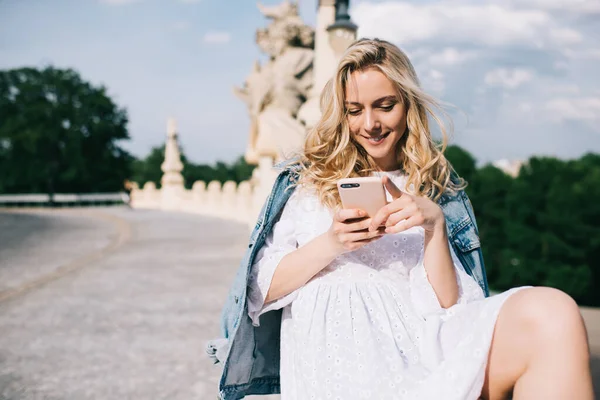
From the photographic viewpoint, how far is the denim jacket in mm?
2070

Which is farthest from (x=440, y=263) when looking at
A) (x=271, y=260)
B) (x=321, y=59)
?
(x=321, y=59)

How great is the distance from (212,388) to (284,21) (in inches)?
336

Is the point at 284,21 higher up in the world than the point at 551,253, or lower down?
higher up

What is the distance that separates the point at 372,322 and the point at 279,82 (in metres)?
7.26

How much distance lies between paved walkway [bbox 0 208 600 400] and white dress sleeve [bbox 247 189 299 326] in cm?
115

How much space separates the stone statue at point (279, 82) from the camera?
6656 millimetres

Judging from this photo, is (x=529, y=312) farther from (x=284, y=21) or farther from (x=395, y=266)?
(x=284, y=21)

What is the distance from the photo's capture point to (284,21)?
10.6 metres

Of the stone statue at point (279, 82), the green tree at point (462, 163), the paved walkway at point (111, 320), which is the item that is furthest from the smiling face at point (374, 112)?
the green tree at point (462, 163)

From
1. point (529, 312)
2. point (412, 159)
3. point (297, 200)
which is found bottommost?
point (529, 312)

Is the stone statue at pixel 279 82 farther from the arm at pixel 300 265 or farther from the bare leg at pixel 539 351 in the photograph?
the bare leg at pixel 539 351

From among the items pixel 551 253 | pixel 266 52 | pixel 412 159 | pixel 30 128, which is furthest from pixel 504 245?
pixel 30 128

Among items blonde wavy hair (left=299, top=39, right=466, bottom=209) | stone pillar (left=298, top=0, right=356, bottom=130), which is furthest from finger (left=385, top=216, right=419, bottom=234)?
stone pillar (left=298, top=0, right=356, bottom=130)

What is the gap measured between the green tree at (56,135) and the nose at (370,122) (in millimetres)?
40934
